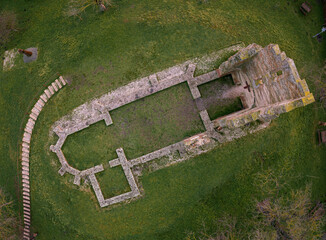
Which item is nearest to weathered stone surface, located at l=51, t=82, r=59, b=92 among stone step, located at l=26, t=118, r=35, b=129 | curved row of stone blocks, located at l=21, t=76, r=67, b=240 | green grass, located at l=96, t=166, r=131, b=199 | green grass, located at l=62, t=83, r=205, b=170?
curved row of stone blocks, located at l=21, t=76, r=67, b=240

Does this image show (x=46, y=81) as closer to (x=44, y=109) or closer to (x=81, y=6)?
(x=44, y=109)

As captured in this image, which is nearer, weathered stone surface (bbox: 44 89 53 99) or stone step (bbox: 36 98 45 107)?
weathered stone surface (bbox: 44 89 53 99)

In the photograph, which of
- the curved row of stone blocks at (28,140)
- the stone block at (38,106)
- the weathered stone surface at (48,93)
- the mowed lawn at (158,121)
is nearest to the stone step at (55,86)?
the curved row of stone blocks at (28,140)

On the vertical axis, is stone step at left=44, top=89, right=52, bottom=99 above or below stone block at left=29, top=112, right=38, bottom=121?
above

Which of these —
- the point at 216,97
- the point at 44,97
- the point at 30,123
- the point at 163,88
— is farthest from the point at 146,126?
the point at 30,123

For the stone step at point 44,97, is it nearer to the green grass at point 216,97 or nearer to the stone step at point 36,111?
the stone step at point 36,111

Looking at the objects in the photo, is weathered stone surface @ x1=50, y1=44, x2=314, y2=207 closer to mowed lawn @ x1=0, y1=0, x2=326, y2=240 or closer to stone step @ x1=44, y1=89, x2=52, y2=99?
mowed lawn @ x1=0, y1=0, x2=326, y2=240

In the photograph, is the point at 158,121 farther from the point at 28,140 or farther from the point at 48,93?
the point at 28,140
